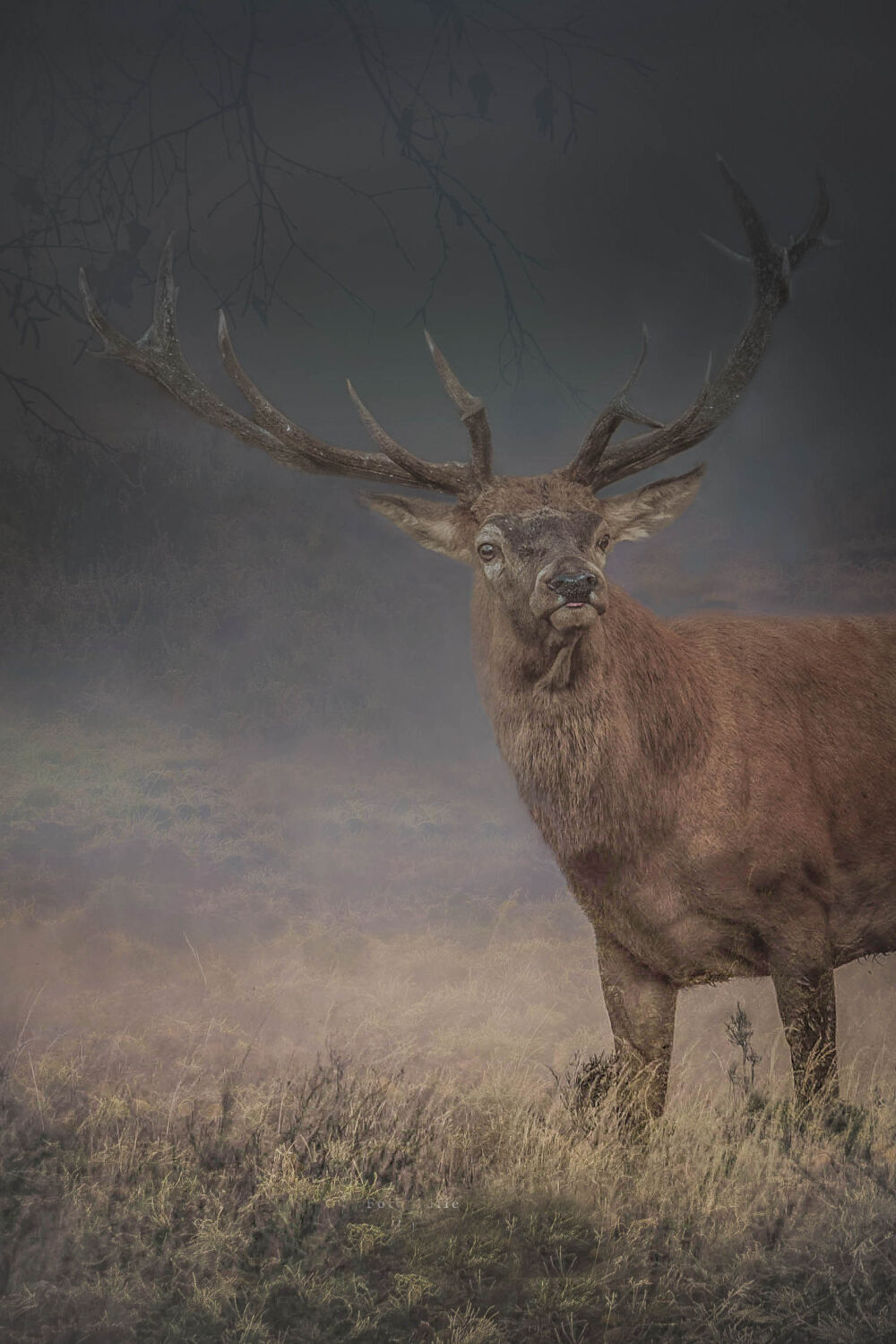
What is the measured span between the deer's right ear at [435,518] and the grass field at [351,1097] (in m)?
1.04

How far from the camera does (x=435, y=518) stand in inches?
123

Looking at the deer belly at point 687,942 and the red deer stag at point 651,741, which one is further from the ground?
the red deer stag at point 651,741

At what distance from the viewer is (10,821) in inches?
150

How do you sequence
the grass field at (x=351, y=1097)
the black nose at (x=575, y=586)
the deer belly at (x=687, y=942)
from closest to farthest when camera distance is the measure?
the grass field at (x=351, y=1097) < the black nose at (x=575, y=586) < the deer belly at (x=687, y=942)

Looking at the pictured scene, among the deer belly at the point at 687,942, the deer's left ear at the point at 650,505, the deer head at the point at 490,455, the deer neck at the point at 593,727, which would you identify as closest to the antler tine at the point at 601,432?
the deer head at the point at 490,455

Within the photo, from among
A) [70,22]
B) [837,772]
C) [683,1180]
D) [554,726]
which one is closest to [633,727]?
[554,726]

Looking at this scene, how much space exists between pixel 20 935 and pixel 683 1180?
2.05 m

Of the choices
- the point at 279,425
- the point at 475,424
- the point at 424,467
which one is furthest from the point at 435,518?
the point at 279,425

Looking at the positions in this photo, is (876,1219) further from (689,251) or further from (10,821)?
(689,251)

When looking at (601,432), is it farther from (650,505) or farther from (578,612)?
(578,612)

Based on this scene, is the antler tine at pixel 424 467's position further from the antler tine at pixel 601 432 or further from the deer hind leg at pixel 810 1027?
the deer hind leg at pixel 810 1027

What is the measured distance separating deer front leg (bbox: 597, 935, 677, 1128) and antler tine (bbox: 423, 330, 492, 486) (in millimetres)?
1282

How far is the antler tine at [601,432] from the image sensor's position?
10.2 ft

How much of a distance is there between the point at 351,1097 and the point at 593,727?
1.16 meters
